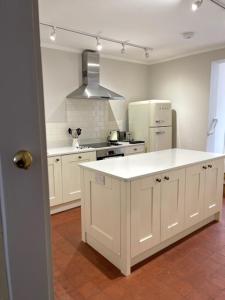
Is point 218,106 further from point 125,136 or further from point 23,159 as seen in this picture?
point 23,159

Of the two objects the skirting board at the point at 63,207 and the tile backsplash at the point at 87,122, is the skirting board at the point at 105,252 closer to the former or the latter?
the skirting board at the point at 63,207

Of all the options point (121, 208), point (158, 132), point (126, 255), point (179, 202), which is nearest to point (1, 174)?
point (121, 208)

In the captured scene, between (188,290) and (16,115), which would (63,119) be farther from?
(16,115)

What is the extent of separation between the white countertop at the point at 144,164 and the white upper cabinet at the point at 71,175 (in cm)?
100

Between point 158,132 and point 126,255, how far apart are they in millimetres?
2724

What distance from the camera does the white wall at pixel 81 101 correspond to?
3.65 m

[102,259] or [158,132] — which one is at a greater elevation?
[158,132]

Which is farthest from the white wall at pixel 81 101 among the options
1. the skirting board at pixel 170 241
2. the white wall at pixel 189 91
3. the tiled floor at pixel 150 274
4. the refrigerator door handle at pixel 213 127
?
the skirting board at pixel 170 241

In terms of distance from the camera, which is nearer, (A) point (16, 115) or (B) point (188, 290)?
(A) point (16, 115)

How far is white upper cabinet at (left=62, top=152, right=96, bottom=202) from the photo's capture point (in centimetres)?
324

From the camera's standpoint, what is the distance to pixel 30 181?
69 centimetres

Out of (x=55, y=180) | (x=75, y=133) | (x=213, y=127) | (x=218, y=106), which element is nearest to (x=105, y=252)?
(x=55, y=180)

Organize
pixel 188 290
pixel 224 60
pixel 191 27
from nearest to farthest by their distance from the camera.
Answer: pixel 188 290 → pixel 191 27 → pixel 224 60

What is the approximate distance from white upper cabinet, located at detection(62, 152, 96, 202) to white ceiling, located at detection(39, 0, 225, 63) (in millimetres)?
1721
